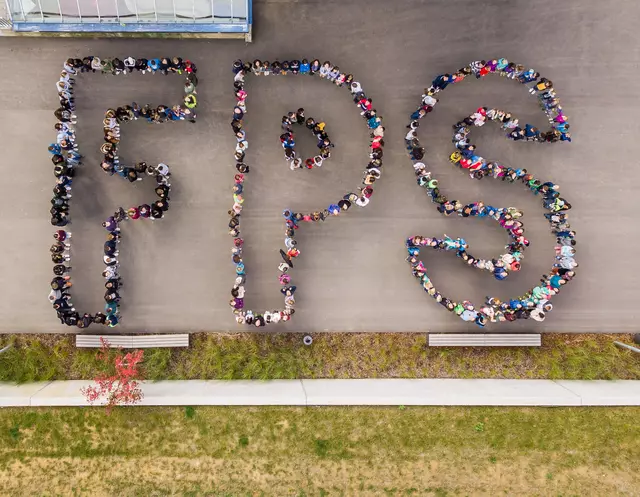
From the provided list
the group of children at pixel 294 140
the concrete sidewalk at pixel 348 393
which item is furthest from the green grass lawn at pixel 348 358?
the group of children at pixel 294 140

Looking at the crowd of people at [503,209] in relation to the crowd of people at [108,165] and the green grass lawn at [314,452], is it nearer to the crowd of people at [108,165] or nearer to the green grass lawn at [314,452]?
the green grass lawn at [314,452]

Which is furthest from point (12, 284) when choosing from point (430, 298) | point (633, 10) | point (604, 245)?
point (633, 10)

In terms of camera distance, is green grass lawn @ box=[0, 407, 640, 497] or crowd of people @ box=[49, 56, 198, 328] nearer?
crowd of people @ box=[49, 56, 198, 328]

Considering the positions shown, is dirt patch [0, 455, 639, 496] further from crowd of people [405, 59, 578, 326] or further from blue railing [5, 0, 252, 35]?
blue railing [5, 0, 252, 35]

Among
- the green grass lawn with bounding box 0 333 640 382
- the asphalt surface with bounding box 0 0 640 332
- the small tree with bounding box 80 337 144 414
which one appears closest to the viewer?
the small tree with bounding box 80 337 144 414

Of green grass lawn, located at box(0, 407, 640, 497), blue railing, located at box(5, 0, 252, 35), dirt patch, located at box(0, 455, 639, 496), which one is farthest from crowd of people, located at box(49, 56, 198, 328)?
dirt patch, located at box(0, 455, 639, 496)

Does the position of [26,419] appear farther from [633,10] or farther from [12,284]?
[633,10]

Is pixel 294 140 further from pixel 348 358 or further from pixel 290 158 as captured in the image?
pixel 348 358

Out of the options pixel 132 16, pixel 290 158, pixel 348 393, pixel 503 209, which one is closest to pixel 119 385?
pixel 348 393
